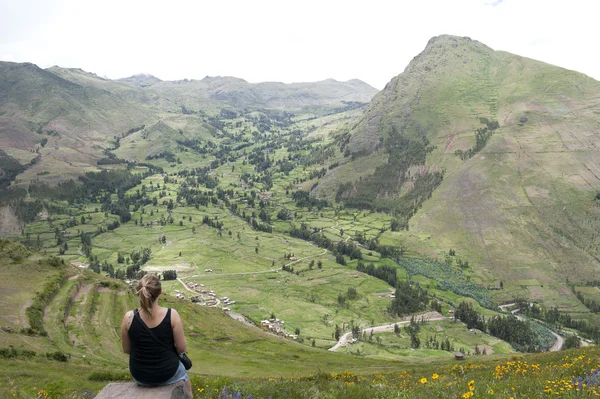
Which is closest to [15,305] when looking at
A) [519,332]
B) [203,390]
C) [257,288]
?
[203,390]

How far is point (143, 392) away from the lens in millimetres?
9961

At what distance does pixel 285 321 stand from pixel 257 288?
32897mm

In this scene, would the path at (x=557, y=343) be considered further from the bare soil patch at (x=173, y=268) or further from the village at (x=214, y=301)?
the bare soil patch at (x=173, y=268)

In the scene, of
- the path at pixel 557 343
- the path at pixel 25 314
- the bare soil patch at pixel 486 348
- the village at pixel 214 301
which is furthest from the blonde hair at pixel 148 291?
the path at pixel 557 343

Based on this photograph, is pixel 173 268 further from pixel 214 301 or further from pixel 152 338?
pixel 152 338

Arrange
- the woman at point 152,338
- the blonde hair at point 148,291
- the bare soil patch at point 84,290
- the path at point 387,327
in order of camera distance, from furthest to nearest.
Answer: the path at point 387,327 < the bare soil patch at point 84,290 < the woman at point 152,338 < the blonde hair at point 148,291

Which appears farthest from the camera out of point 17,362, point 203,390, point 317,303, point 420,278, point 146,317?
point 420,278

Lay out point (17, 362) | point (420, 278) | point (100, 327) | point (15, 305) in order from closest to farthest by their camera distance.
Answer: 1. point (17, 362)
2. point (15, 305)
3. point (100, 327)
4. point (420, 278)

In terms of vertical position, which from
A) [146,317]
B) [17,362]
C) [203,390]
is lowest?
[17,362]

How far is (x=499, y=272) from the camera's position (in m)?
188

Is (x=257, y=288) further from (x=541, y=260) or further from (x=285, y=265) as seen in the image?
(x=541, y=260)

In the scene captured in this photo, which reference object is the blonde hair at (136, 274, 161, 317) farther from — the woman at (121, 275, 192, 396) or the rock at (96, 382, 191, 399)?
the rock at (96, 382, 191, 399)

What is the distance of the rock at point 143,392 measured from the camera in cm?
965

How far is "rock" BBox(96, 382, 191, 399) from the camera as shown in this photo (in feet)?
31.7
